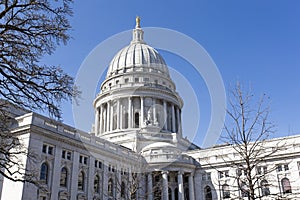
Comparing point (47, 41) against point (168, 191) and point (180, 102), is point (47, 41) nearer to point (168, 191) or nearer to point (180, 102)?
point (168, 191)

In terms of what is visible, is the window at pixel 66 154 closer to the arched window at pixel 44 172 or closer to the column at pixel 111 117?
the arched window at pixel 44 172

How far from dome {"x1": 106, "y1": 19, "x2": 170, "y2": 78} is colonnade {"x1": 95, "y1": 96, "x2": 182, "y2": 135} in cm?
1071

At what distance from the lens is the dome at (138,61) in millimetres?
84500

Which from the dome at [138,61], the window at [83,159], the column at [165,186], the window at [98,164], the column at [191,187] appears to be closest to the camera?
the window at [83,159]

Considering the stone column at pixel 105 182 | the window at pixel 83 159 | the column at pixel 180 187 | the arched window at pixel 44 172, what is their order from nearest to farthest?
the arched window at pixel 44 172, the window at pixel 83 159, the stone column at pixel 105 182, the column at pixel 180 187

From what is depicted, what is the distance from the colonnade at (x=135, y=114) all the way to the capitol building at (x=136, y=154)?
0.79 feet

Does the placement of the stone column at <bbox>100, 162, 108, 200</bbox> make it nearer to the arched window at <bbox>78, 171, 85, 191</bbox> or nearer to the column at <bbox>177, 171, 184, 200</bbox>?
the arched window at <bbox>78, 171, 85, 191</bbox>

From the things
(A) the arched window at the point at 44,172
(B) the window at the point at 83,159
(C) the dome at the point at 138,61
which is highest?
(C) the dome at the point at 138,61

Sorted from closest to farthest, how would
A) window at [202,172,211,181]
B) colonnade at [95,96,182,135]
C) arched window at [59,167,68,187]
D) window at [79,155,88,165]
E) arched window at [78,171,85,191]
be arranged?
arched window at [59,167,68,187], arched window at [78,171,85,191], window at [79,155,88,165], window at [202,172,211,181], colonnade at [95,96,182,135]

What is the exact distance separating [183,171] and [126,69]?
37.5 m

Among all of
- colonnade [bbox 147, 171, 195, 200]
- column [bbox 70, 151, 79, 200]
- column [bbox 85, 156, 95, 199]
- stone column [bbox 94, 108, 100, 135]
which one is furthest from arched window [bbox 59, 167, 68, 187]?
stone column [bbox 94, 108, 100, 135]

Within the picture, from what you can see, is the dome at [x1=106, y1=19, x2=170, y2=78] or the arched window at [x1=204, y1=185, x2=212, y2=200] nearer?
the arched window at [x1=204, y1=185, x2=212, y2=200]

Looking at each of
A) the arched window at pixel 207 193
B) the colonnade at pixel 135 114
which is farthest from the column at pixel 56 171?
the colonnade at pixel 135 114

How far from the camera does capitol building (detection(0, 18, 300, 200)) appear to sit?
3778cm
